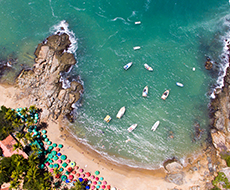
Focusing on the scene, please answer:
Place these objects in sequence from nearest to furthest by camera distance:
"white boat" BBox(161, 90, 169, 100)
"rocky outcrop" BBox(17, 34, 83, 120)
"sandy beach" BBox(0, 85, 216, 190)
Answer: "sandy beach" BBox(0, 85, 216, 190) < "rocky outcrop" BBox(17, 34, 83, 120) < "white boat" BBox(161, 90, 169, 100)

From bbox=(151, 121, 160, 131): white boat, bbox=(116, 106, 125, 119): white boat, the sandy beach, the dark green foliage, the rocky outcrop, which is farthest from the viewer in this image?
bbox=(116, 106, 125, 119): white boat

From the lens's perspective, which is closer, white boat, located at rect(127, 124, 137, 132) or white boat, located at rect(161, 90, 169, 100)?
white boat, located at rect(127, 124, 137, 132)

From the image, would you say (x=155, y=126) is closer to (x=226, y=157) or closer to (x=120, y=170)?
(x=120, y=170)

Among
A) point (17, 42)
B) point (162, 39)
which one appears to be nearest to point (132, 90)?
point (162, 39)

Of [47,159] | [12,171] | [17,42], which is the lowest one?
[47,159]

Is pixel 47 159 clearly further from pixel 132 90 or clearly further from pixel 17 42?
pixel 17 42

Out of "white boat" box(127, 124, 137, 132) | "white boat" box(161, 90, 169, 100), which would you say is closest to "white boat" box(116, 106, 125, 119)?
"white boat" box(127, 124, 137, 132)

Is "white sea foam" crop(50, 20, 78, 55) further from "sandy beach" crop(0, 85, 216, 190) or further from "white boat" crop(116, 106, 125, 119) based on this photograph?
"sandy beach" crop(0, 85, 216, 190)

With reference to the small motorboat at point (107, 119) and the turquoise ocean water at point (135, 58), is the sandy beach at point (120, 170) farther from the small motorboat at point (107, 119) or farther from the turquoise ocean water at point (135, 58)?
the small motorboat at point (107, 119)
